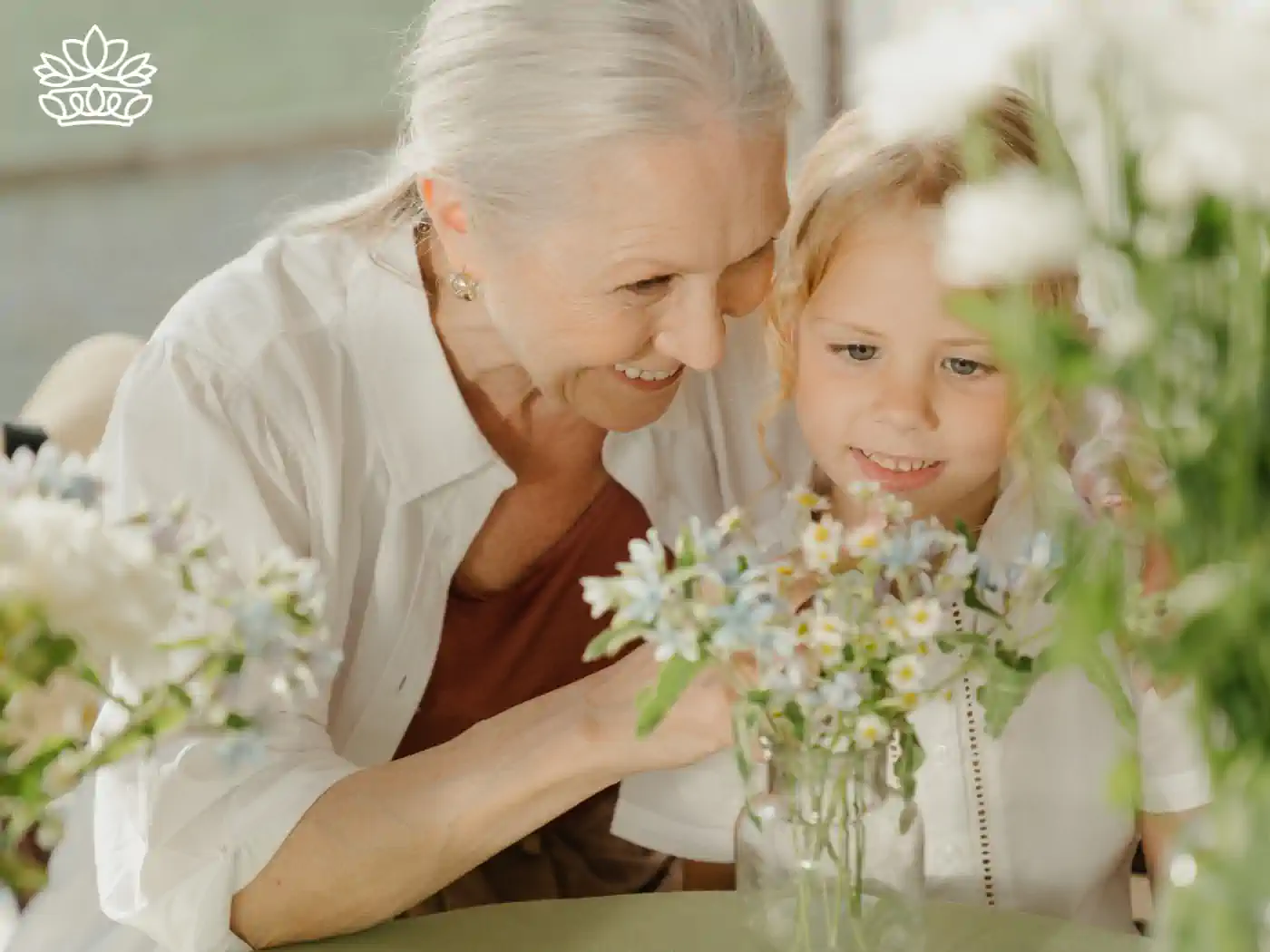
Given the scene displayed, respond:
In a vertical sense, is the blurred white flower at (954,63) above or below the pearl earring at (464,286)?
above

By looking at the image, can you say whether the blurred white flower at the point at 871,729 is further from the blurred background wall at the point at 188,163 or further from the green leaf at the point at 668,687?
the blurred background wall at the point at 188,163

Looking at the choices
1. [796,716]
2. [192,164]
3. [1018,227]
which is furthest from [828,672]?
[192,164]

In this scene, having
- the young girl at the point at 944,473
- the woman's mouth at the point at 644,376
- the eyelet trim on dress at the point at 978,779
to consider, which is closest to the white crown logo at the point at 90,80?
the woman's mouth at the point at 644,376

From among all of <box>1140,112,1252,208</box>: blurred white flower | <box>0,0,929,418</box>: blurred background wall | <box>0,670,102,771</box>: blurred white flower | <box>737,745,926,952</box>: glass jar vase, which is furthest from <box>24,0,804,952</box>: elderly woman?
<box>0,0,929,418</box>: blurred background wall

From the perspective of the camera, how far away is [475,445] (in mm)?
1561

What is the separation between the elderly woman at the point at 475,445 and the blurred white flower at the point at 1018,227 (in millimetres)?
655

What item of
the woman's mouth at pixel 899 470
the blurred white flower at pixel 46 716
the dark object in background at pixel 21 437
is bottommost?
the dark object in background at pixel 21 437

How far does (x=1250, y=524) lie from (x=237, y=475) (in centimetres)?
96

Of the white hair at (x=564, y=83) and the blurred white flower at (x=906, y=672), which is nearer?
the blurred white flower at (x=906, y=672)

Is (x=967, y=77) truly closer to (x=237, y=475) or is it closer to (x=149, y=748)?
(x=149, y=748)

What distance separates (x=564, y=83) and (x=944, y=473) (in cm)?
49

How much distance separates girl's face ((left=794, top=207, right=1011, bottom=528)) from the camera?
1384 mm

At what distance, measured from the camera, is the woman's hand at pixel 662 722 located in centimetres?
120

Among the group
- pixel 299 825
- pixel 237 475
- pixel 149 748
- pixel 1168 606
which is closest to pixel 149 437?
pixel 237 475
